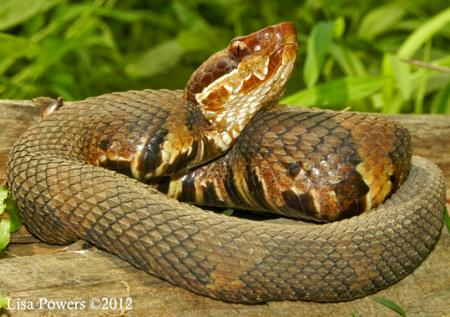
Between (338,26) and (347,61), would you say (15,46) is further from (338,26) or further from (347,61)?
(347,61)

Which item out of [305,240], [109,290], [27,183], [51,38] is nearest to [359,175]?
[305,240]

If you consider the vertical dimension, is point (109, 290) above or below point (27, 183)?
below

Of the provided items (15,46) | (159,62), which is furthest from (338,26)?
(15,46)

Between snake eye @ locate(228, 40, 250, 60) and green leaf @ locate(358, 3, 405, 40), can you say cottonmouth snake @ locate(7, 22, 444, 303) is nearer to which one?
snake eye @ locate(228, 40, 250, 60)

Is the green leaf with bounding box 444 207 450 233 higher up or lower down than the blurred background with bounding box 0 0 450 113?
lower down

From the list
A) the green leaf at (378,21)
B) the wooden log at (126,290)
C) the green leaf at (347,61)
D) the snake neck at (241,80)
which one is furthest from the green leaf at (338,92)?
the wooden log at (126,290)

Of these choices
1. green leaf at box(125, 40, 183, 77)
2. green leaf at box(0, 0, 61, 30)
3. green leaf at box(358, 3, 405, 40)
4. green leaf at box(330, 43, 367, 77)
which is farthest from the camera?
green leaf at box(125, 40, 183, 77)

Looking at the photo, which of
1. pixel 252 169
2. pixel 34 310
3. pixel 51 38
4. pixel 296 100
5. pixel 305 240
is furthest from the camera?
pixel 51 38

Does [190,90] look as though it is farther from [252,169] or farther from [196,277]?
[196,277]

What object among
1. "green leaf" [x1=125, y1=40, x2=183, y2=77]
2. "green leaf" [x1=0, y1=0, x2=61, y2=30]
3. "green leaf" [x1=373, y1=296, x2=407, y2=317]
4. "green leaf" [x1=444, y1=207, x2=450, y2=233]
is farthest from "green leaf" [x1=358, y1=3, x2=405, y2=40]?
"green leaf" [x1=373, y1=296, x2=407, y2=317]
